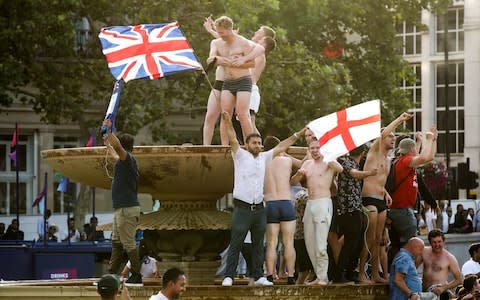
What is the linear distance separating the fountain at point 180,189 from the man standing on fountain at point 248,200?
50cm

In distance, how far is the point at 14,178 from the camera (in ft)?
158

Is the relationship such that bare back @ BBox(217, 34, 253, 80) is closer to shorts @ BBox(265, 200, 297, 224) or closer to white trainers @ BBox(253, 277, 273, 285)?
shorts @ BBox(265, 200, 297, 224)

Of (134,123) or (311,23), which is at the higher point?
(311,23)

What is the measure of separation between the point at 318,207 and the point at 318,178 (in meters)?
0.29

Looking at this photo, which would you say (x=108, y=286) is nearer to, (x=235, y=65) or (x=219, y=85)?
(x=235, y=65)

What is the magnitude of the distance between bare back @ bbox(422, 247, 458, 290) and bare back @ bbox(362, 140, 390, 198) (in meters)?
1.30

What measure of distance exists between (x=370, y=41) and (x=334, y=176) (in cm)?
2963

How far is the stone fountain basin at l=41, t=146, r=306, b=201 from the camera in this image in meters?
16.7

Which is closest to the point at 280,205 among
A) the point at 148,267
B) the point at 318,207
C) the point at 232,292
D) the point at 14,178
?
the point at 318,207

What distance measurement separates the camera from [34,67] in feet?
127

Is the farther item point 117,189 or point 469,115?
point 469,115

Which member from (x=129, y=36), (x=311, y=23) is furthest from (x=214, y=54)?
(x=311, y=23)

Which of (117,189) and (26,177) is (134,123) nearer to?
(26,177)

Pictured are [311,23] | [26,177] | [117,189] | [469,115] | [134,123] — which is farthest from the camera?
[469,115]
